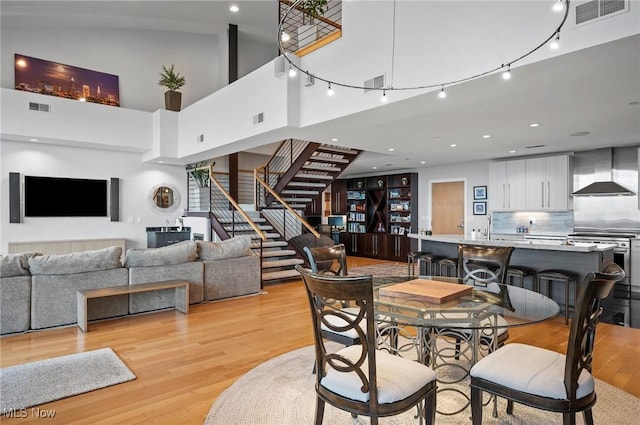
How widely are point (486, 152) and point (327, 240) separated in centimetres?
362

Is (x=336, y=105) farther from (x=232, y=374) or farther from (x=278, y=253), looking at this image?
(x=278, y=253)

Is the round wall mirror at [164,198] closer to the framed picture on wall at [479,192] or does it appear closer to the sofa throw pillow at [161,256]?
the sofa throw pillow at [161,256]

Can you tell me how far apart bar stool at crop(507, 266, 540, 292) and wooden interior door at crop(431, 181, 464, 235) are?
4.14 metres

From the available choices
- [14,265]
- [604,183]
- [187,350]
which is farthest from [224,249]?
[604,183]

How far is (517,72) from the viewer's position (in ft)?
10.5

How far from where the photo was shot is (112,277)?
4.52m

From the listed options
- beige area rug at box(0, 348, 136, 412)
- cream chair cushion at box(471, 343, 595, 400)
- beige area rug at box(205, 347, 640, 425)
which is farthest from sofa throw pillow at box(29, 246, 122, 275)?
cream chair cushion at box(471, 343, 595, 400)

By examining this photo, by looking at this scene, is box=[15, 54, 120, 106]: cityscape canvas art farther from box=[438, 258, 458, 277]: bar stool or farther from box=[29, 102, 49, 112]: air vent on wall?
box=[438, 258, 458, 277]: bar stool

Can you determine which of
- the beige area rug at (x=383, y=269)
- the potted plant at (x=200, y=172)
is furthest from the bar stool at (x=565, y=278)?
the potted plant at (x=200, y=172)

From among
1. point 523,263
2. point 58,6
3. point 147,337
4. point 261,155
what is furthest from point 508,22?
point 261,155

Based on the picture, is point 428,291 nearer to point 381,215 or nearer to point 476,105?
point 476,105

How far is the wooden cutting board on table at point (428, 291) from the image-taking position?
7.97 feet

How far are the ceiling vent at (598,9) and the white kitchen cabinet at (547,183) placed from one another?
17.2 feet

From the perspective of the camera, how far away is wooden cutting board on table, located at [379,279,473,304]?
7.97 ft
